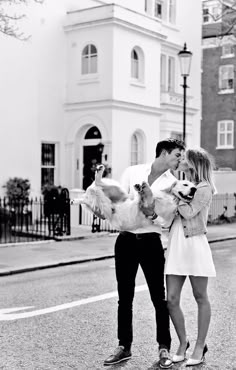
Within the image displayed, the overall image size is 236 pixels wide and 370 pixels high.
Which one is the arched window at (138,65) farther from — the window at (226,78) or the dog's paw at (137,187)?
the dog's paw at (137,187)

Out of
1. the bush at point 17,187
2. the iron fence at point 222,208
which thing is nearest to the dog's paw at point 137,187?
the bush at point 17,187

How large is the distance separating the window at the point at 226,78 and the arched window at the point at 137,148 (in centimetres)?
1682

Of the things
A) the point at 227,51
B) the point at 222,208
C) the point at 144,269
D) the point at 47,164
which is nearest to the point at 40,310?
the point at 144,269

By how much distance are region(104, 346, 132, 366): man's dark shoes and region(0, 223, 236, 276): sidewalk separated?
6.06 meters

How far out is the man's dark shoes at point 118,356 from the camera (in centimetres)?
546

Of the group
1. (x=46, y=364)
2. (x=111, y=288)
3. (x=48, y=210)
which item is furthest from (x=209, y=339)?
(x=48, y=210)

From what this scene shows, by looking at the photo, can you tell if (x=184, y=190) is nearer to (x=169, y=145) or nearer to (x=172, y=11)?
(x=169, y=145)

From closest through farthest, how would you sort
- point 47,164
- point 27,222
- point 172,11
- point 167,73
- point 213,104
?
point 27,222 → point 47,164 → point 167,73 → point 172,11 → point 213,104

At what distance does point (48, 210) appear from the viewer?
17.3m

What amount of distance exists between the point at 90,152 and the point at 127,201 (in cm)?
1636

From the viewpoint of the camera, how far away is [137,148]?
22.6 meters

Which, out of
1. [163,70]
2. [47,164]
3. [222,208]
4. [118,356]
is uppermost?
[163,70]

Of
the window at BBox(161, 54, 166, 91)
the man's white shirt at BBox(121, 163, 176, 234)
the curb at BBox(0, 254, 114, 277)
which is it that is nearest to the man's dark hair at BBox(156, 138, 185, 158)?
the man's white shirt at BBox(121, 163, 176, 234)

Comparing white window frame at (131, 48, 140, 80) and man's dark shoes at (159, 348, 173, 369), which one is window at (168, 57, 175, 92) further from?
man's dark shoes at (159, 348, 173, 369)
